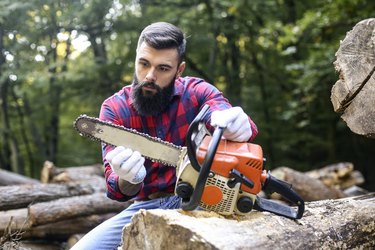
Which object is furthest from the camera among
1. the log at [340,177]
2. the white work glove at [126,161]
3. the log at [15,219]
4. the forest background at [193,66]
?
the forest background at [193,66]

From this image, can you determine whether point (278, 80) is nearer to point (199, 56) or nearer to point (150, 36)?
point (199, 56)

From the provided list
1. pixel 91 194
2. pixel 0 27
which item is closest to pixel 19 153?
pixel 0 27

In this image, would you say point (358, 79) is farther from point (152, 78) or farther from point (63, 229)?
point (63, 229)

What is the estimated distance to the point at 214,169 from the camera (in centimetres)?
176

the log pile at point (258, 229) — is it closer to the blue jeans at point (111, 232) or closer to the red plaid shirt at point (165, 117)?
the blue jeans at point (111, 232)

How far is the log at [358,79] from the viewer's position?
236 cm

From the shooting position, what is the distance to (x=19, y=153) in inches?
383

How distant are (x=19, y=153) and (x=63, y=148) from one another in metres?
1.05

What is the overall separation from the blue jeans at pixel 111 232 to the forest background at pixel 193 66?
4.15 metres

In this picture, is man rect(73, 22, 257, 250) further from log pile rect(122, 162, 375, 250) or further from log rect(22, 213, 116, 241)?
log rect(22, 213, 116, 241)

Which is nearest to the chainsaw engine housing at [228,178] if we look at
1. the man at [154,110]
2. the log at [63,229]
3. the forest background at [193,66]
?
the man at [154,110]

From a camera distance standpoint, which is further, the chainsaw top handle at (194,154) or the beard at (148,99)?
the beard at (148,99)

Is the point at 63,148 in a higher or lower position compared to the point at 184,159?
lower

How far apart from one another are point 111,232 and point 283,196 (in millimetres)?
970
